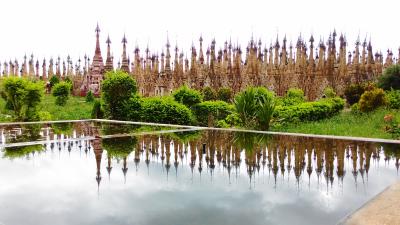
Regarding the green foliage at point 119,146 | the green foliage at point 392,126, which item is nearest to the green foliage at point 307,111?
the green foliage at point 392,126

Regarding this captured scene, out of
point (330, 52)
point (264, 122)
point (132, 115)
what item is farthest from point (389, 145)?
point (330, 52)

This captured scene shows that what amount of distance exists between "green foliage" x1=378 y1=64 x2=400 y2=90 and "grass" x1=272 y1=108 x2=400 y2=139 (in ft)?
23.5

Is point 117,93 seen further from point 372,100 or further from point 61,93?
point 61,93

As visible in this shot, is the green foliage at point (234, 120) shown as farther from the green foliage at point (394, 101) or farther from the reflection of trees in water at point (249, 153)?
the green foliage at point (394, 101)

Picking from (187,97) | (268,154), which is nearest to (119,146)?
(268,154)

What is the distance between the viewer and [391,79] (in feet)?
69.5

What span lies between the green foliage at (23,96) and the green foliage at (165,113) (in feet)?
13.8

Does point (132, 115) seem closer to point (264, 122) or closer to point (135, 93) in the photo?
point (135, 93)

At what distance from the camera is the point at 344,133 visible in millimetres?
10789

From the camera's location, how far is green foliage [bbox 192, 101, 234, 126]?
1504 centimetres

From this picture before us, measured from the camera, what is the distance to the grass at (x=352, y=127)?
1091cm

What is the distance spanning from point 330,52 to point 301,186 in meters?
27.0

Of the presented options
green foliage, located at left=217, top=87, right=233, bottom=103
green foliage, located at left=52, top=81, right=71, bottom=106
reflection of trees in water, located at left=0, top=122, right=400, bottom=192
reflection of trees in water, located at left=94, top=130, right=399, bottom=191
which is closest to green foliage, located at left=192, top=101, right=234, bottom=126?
reflection of trees in water, located at left=0, top=122, right=400, bottom=192

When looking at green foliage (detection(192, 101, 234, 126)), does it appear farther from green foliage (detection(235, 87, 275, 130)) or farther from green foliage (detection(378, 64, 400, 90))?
green foliage (detection(378, 64, 400, 90))
